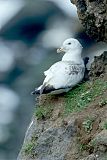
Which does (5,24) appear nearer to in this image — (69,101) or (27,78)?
(27,78)

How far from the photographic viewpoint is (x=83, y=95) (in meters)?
8.32

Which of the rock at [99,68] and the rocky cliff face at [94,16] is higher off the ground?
the rocky cliff face at [94,16]

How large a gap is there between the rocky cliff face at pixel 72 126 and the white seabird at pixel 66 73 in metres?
0.13

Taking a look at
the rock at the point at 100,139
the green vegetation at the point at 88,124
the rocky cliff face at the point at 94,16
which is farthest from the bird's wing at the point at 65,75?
the rock at the point at 100,139

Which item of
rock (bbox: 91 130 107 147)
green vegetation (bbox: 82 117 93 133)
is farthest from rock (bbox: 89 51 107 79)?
rock (bbox: 91 130 107 147)

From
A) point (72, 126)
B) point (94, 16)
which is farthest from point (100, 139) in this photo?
point (94, 16)

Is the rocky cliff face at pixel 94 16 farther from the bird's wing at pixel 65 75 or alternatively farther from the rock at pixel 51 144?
the rock at pixel 51 144

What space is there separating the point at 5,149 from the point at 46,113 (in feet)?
22.7

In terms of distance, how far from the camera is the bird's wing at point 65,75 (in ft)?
27.8

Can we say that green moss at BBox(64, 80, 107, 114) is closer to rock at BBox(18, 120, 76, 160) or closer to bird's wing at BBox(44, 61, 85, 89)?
bird's wing at BBox(44, 61, 85, 89)

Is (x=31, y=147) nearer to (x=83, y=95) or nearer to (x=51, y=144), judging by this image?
(x=51, y=144)

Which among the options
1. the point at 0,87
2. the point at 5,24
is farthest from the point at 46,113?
the point at 5,24

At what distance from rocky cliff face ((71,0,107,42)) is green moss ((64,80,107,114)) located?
0.72 m

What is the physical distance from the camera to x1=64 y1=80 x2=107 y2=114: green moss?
26.7 ft
